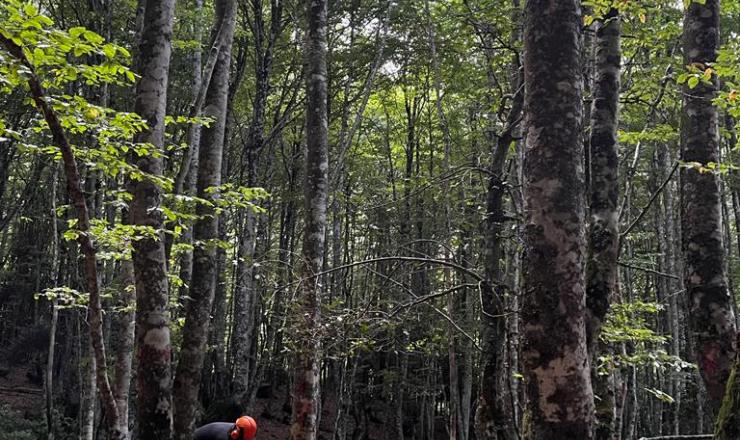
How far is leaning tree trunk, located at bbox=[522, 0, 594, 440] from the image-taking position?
2619mm

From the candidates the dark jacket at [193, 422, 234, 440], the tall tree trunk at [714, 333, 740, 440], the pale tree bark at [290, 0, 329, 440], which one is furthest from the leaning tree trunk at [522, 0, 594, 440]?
the dark jacket at [193, 422, 234, 440]

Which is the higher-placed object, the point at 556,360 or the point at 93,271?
the point at 93,271

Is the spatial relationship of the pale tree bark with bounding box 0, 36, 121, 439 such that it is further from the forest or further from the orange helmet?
the orange helmet

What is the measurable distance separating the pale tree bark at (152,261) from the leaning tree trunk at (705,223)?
16.8 feet

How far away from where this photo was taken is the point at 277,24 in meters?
13.0

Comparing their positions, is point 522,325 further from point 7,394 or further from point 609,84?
point 7,394

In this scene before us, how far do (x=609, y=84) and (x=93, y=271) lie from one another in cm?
506

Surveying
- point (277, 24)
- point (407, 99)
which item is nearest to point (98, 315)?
point (277, 24)

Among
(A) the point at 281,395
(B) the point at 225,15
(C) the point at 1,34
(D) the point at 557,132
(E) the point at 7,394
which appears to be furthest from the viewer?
(A) the point at 281,395

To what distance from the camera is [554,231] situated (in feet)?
8.96

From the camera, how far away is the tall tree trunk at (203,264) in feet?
22.4

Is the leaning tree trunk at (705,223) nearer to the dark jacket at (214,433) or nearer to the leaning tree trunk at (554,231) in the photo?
the leaning tree trunk at (554,231)

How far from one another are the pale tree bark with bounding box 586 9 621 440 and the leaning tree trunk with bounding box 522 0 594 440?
2243 millimetres

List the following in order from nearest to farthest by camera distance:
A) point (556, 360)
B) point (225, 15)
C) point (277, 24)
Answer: point (556, 360), point (225, 15), point (277, 24)
